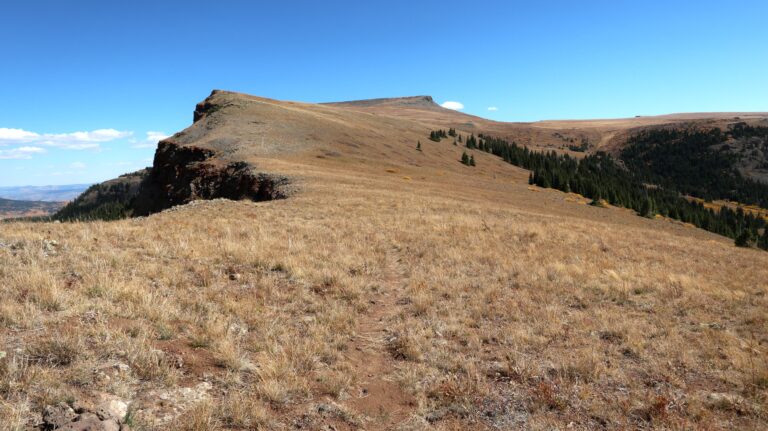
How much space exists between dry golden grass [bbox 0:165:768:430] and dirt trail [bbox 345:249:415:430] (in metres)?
0.04

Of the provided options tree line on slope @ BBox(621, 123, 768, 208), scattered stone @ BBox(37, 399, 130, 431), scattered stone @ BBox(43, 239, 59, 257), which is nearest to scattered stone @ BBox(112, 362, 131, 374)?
scattered stone @ BBox(37, 399, 130, 431)

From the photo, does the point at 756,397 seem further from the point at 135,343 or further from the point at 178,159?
the point at 178,159

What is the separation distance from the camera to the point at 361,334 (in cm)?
861

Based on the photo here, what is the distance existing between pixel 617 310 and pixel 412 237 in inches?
370

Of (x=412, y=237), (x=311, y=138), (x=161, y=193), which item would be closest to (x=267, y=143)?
(x=311, y=138)

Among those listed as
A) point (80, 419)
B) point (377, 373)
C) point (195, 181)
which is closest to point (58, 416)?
point (80, 419)

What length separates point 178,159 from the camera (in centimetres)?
5691

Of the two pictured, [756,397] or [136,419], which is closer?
[136,419]

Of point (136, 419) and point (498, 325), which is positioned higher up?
point (136, 419)

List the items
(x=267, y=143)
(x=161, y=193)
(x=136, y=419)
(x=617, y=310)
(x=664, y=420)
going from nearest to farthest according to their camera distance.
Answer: (x=136, y=419)
(x=664, y=420)
(x=617, y=310)
(x=267, y=143)
(x=161, y=193)

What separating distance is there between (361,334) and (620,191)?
351 ft

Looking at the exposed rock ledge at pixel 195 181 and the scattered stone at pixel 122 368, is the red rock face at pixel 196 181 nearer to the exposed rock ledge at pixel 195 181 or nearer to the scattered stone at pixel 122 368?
the exposed rock ledge at pixel 195 181

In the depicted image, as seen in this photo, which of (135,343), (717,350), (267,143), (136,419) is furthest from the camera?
(267,143)

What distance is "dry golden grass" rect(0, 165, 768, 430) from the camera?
5.63 meters
